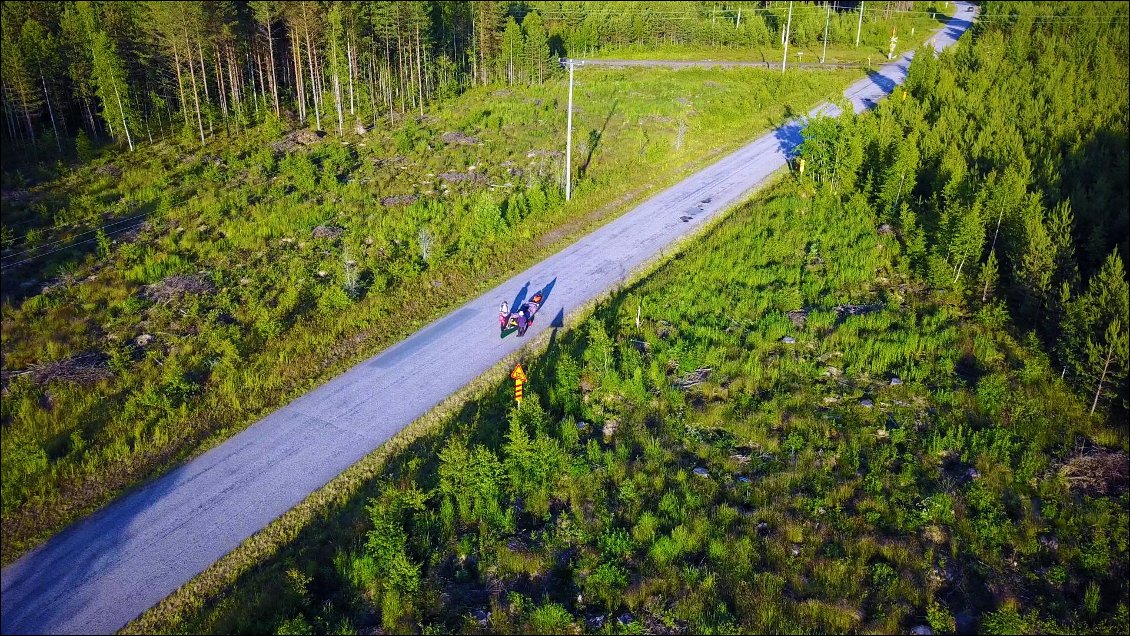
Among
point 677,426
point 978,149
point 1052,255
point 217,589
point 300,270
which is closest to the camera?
point 217,589

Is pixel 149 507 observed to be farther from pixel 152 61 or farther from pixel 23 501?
pixel 152 61

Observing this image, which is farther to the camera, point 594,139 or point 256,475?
point 594,139

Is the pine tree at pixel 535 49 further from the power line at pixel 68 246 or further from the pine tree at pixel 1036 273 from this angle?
the pine tree at pixel 1036 273

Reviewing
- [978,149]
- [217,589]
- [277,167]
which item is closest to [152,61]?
[277,167]

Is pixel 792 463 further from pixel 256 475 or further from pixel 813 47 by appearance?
pixel 813 47

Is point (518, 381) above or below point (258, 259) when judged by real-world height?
above

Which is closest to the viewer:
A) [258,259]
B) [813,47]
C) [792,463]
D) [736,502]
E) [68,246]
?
[736,502]

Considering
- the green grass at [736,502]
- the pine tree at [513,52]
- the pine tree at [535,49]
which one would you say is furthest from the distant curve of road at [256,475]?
the pine tree at [535,49]

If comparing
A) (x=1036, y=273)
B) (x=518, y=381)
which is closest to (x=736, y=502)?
(x=518, y=381)
